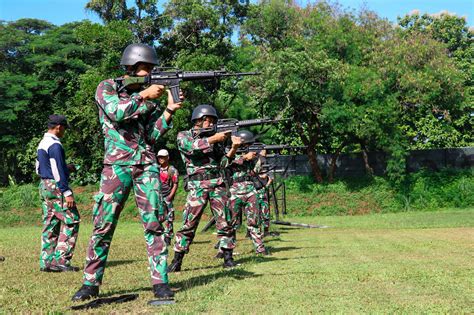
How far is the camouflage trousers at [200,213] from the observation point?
358 inches

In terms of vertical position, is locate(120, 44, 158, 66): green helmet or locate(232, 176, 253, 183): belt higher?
locate(120, 44, 158, 66): green helmet

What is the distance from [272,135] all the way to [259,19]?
23.2 feet

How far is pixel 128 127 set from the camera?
6535 millimetres

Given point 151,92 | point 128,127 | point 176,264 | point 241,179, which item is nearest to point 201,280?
point 176,264

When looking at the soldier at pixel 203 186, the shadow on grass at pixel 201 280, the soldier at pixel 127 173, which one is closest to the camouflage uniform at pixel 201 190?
the soldier at pixel 203 186

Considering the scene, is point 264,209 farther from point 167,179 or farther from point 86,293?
point 86,293

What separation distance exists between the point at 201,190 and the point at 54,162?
2.30 meters

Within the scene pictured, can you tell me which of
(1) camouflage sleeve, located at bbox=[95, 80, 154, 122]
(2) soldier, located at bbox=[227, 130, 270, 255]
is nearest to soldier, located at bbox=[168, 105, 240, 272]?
(2) soldier, located at bbox=[227, 130, 270, 255]

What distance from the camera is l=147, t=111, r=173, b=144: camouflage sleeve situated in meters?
6.57

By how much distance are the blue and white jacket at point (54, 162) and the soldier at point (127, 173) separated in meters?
2.95

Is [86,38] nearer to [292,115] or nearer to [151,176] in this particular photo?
[292,115]

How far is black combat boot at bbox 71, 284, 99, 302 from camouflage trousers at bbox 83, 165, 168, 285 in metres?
0.05

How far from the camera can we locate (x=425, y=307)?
5.61 meters

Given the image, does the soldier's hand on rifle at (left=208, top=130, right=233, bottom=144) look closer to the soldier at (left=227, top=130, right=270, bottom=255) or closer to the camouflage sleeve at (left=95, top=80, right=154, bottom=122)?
the soldier at (left=227, top=130, right=270, bottom=255)
